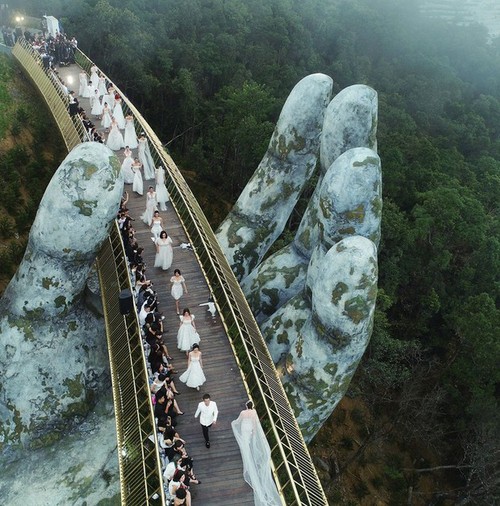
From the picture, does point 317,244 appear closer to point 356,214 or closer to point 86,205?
point 356,214

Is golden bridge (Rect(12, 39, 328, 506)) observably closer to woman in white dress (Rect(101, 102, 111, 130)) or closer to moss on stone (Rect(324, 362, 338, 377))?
moss on stone (Rect(324, 362, 338, 377))

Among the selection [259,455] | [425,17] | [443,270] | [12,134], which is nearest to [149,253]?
[259,455]

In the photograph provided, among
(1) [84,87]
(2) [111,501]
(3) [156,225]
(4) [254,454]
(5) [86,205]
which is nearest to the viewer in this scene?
(4) [254,454]

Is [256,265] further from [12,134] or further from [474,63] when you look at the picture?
[474,63]

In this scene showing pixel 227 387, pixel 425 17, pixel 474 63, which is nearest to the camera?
pixel 227 387

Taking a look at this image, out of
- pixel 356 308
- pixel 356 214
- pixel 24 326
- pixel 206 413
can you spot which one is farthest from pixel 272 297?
pixel 24 326
